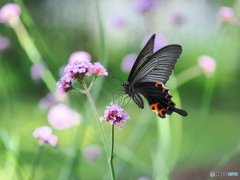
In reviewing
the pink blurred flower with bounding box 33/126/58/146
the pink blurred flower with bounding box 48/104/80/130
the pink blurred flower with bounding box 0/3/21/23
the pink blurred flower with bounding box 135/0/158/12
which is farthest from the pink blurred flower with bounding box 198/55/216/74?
the pink blurred flower with bounding box 33/126/58/146

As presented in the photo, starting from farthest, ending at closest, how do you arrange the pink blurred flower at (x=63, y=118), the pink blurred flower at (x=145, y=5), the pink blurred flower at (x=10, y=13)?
1. the pink blurred flower at (x=145, y=5)
2. the pink blurred flower at (x=10, y=13)
3. the pink blurred flower at (x=63, y=118)

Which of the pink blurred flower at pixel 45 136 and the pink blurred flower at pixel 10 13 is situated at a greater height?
the pink blurred flower at pixel 10 13

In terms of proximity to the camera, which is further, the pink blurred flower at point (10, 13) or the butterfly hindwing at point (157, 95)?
the pink blurred flower at point (10, 13)

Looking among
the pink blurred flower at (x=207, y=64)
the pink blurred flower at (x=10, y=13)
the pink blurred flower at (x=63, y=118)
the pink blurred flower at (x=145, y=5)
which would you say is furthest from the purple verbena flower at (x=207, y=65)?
the pink blurred flower at (x=10, y=13)

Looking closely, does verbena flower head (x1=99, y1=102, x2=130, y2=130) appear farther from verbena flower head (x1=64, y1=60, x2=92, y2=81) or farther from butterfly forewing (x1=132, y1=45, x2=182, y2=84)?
butterfly forewing (x1=132, y1=45, x2=182, y2=84)

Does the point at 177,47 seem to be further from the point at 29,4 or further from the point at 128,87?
the point at 29,4

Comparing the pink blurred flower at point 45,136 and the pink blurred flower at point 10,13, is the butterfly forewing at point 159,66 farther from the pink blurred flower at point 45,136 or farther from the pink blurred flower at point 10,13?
the pink blurred flower at point 10,13

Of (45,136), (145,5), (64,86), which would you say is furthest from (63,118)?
(145,5)

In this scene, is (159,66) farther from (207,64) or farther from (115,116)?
(207,64)
